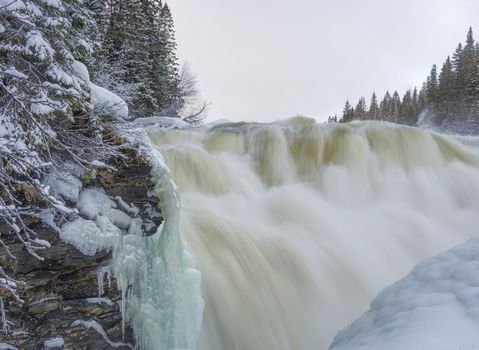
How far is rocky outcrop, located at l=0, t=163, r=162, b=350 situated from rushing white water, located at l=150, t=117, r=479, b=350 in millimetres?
1571

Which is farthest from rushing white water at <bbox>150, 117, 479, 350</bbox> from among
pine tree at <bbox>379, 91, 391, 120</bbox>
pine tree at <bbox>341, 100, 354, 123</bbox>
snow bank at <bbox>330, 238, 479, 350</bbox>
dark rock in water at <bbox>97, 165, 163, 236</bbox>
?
pine tree at <bbox>341, 100, 354, 123</bbox>

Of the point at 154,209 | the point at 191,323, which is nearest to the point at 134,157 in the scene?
the point at 154,209

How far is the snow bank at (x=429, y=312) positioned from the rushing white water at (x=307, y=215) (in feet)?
6.60

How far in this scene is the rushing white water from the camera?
18.0 ft

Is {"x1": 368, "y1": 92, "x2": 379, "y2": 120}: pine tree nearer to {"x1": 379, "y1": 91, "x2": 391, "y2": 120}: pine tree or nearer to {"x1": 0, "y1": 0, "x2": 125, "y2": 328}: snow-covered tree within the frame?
{"x1": 379, "y1": 91, "x2": 391, "y2": 120}: pine tree

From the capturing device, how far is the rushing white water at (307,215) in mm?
5500

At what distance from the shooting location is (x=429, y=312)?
2922mm

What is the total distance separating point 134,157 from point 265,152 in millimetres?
6147

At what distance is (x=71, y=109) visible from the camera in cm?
388

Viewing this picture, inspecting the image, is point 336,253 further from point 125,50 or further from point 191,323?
point 125,50

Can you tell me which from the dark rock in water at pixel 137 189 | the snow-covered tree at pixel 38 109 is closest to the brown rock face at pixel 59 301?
the snow-covered tree at pixel 38 109

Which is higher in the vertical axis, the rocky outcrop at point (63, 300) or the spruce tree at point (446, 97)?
the spruce tree at point (446, 97)

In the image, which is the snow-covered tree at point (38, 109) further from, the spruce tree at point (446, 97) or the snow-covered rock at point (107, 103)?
the spruce tree at point (446, 97)

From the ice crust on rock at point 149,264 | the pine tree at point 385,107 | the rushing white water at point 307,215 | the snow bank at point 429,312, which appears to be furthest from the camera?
the pine tree at point 385,107
